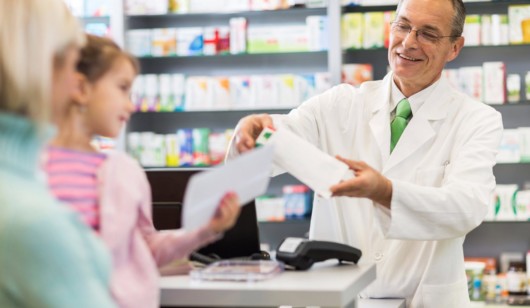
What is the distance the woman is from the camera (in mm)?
1068

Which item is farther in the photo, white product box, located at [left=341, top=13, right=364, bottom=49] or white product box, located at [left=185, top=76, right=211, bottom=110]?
white product box, located at [left=185, top=76, right=211, bottom=110]

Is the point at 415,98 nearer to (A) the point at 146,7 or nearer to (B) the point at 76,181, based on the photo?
(B) the point at 76,181

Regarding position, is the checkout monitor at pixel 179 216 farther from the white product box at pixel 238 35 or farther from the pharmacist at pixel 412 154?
the white product box at pixel 238 35

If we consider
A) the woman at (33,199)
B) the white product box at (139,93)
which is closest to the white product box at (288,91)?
the white product box at (139,93)

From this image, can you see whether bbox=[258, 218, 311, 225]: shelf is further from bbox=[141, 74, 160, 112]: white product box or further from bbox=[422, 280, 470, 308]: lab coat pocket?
bbox=[422, 280, 470, 308]: lab coat pocket

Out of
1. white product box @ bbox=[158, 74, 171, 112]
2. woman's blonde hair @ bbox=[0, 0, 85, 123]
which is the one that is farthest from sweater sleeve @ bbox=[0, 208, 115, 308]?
white product box @ bbox=[158, 74, 171, 112]

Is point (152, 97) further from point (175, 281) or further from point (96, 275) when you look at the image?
point (96, 275)

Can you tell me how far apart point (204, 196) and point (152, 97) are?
4368 millimetres

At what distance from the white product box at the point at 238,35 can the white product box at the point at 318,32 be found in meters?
0.44

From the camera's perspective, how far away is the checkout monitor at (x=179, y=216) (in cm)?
217

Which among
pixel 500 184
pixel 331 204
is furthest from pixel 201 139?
pixel 331 204

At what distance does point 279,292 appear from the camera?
5.41ft

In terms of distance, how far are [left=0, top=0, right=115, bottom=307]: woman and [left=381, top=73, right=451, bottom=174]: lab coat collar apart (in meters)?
1.68

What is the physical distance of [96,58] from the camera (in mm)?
1524
